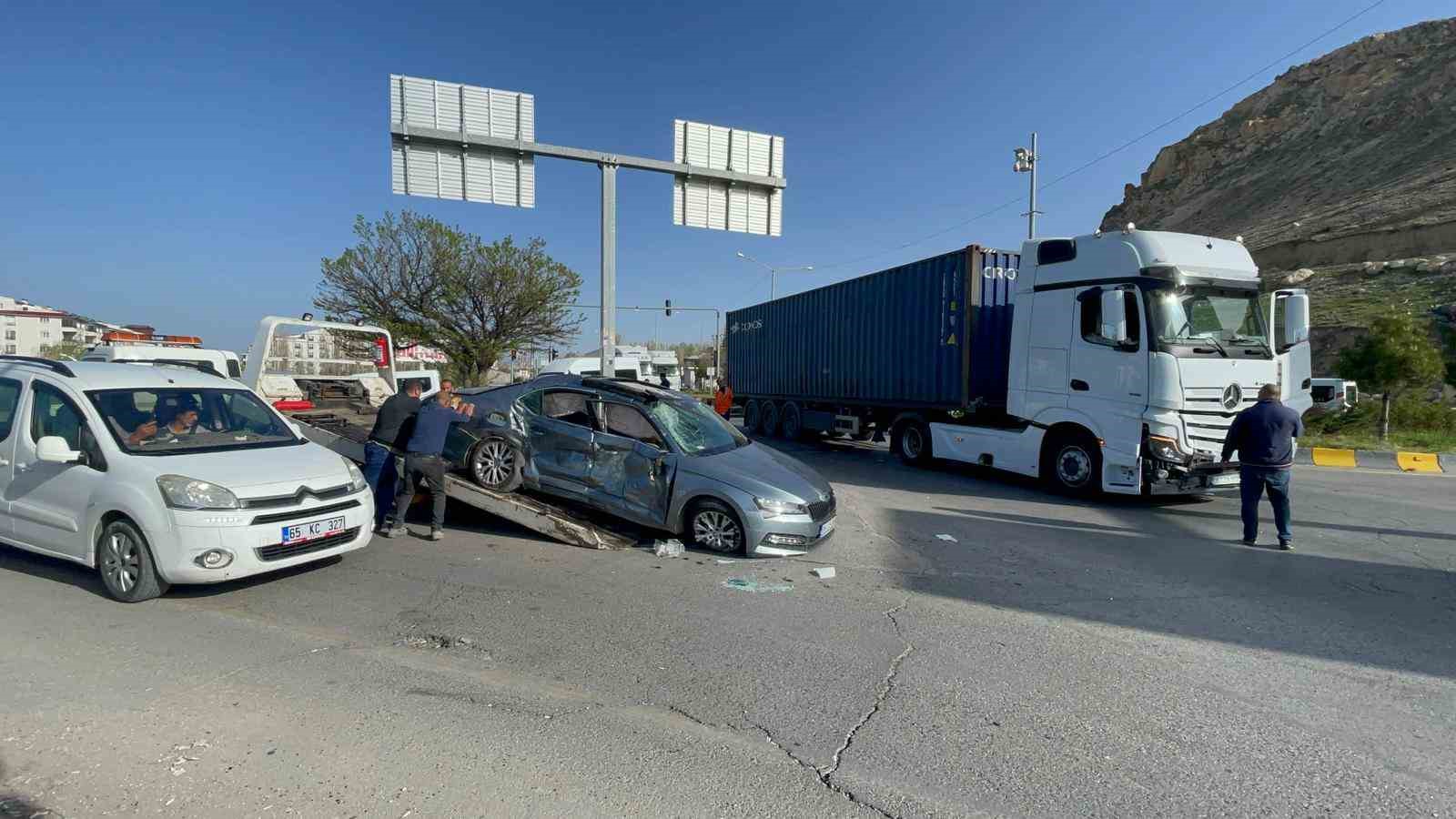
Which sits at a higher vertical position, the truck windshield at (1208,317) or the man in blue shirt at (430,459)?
the truck windshield at (1208,317)

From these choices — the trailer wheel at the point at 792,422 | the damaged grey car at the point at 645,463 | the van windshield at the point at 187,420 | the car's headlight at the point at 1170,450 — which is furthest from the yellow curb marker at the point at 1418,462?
the van windshield at the point at 187,420

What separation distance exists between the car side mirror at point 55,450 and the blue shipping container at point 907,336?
33.0ft

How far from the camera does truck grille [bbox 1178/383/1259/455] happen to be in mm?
8195

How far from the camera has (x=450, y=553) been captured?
20.4ft

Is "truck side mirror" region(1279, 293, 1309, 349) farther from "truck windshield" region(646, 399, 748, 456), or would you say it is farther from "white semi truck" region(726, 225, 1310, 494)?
"truck windshield" region(646, 399, 748, 456)

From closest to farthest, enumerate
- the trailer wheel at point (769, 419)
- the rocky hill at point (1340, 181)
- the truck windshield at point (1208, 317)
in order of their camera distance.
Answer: the truck windshield at point (1208, 317) < the trailer wheel at point (769, 419) < the rocky hill at point (1340, 181)

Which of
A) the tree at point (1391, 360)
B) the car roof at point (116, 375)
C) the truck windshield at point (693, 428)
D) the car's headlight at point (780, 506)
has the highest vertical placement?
the tree at point (1391, 360)

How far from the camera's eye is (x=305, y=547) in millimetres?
4926

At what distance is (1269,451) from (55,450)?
9.66 meters

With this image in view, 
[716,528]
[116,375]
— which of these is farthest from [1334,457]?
[116,375]

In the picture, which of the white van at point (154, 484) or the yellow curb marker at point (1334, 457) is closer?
the white van at point (154, 484)

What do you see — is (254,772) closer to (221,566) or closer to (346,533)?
(221,566)

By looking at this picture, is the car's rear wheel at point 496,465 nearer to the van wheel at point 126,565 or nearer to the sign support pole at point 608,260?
the van wheel at point 126,565

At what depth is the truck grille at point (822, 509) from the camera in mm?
6285
